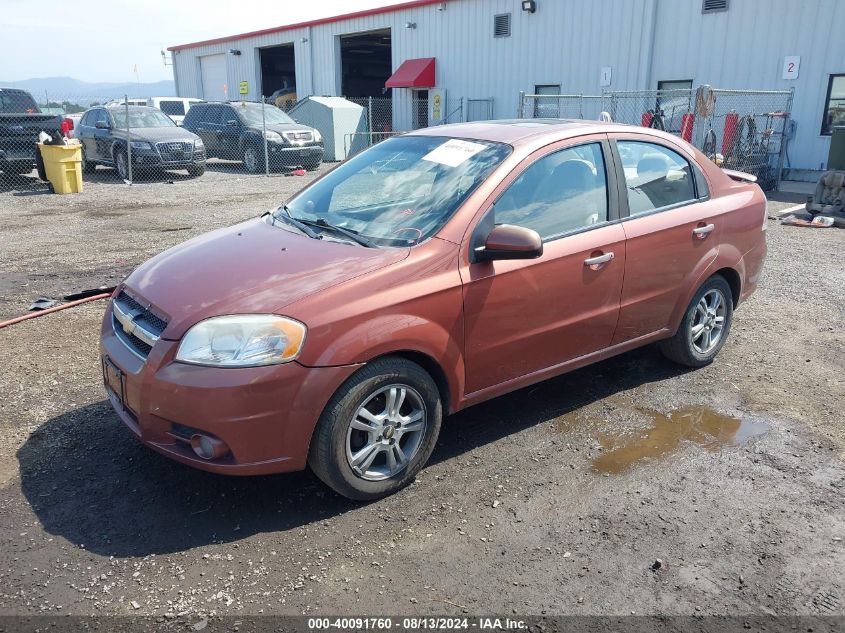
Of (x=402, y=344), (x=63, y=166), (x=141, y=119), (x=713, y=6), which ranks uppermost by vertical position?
(x=713, y=6)

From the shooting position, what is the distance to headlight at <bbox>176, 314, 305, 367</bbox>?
2938mm

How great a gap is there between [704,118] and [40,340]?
476 inches

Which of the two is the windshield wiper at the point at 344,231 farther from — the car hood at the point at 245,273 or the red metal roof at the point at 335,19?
the red metal roof at the point at 335,19

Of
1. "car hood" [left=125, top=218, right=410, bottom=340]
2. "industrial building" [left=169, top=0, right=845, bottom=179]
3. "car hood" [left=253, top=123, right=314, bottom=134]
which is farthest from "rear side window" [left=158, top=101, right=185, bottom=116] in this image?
"car hood" [left=125, top=218, right=410, bottom=340]

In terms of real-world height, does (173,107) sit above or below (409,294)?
above

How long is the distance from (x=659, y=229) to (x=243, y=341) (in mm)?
2672

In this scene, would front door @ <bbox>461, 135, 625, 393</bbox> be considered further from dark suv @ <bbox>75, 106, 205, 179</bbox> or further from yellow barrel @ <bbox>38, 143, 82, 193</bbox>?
dark suv @ <bbox>75, 106, 205, 179</bbox>

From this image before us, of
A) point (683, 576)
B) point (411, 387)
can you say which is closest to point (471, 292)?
point (411, 387)

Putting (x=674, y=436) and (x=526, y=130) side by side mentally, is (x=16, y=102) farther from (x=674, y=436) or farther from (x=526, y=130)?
(x=674, y=436)

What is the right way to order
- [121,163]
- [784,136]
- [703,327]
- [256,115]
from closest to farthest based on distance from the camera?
[703,327]
[784,136]
[121,163]
[256,115]

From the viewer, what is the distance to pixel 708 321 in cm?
489

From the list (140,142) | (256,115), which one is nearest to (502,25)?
(256,115)

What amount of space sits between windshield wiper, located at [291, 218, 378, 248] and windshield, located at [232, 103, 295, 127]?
15657 millimetres

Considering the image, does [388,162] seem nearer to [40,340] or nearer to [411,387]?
[411,387]
